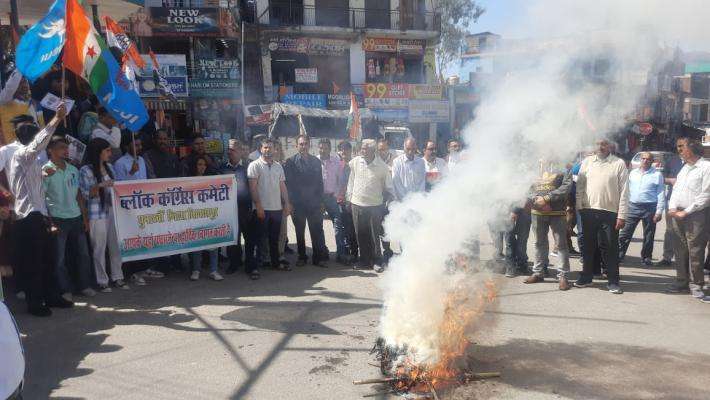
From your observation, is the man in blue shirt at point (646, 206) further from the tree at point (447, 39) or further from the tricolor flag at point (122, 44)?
the tree at point (447, 39)

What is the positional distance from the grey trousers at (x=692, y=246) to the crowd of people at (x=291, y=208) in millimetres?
16

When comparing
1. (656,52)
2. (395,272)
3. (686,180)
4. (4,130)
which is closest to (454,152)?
(686,180)

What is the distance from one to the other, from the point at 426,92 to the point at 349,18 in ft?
20.4

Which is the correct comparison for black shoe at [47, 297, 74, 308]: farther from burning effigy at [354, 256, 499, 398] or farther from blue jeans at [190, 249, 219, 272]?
burning effigy at [354, 256, 499, 398]

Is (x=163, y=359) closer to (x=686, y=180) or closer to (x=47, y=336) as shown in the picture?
(x=47, y=336)

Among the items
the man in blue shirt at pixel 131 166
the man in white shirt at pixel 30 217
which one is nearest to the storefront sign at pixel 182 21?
the man in blue shirt at pixel 131 166

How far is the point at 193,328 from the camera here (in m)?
5.58

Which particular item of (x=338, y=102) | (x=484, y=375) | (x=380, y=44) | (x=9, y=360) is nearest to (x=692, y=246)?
(x=484, y=375)

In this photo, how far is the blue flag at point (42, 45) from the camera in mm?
6480

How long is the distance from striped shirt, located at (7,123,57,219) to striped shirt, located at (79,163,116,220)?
75 centimetres

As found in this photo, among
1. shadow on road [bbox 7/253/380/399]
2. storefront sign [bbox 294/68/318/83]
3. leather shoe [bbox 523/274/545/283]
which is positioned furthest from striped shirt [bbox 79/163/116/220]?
storefront sign [bbox 294/68/318/83]

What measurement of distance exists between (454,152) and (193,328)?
6450mm

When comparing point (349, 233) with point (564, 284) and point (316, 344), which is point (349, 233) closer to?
point (564, 284)

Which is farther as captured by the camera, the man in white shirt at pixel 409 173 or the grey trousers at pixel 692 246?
the man in white shirt at pixel 409 173
